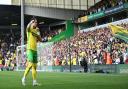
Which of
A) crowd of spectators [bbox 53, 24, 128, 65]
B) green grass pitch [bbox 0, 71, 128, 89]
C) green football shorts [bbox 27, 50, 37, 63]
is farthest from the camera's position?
crowd of spectators [bbox 53, 24, 128, 65]

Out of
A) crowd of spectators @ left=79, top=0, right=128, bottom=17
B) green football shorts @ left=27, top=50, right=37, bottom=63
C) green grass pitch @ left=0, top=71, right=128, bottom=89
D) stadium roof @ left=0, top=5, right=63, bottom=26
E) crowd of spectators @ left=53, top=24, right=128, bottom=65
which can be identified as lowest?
green grass pitch @ left=0, top=71, right=128, bottom=89

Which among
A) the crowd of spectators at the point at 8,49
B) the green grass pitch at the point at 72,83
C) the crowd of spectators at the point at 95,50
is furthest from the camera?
the crowd of spectators at the point at 8,49

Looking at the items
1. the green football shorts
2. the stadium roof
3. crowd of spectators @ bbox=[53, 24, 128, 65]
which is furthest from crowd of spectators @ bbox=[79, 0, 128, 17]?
the green football shorts

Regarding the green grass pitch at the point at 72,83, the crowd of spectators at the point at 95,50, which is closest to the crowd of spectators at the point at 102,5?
the crowd of spectators at the point at 95,50

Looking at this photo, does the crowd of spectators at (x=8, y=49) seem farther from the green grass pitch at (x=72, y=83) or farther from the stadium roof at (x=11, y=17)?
the green grass pitch at (x=72, y=83)

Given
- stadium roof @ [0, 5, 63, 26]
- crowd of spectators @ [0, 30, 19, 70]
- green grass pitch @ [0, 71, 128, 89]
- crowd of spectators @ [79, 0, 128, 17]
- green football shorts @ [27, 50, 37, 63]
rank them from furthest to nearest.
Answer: stadium roof @ [0, 5, 63, 26] → crowd of spectators @ [0, 30, 19, 70] → crowd of spectators @ [79, 0, 128, 17] → green football shorts @ [27, 50, 37, 63] → green grass pitch @ [0, 71, 128, 89]

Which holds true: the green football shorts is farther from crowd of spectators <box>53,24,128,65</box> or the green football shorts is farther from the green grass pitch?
crowd of spectators <box>53,24,128,65</box>

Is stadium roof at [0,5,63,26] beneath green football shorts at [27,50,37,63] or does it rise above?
above

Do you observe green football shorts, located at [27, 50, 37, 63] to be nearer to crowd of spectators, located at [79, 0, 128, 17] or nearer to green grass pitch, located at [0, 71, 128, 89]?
green grass pitch, located at [0, 71, 128, 89]

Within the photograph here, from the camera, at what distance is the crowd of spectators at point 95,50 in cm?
3220

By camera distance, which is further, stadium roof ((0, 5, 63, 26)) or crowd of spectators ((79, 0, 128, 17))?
stadium roof ((0, 5, 63, 26))

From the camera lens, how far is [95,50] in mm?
36719

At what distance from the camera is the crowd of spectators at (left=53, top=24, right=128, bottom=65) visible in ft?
106

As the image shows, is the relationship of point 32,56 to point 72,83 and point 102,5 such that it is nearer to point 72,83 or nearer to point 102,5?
point 72,83
